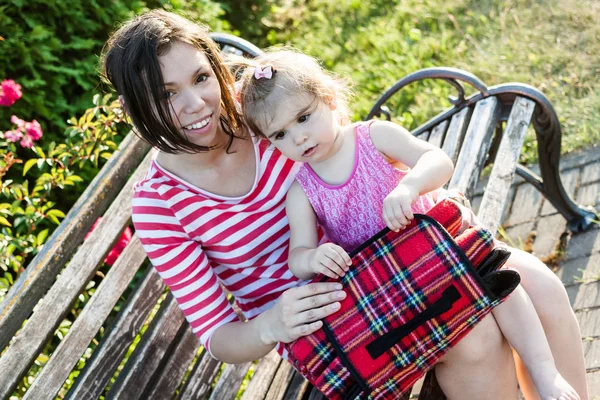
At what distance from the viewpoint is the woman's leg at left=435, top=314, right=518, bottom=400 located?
75.3 inches

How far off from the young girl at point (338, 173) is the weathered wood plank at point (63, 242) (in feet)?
2.37

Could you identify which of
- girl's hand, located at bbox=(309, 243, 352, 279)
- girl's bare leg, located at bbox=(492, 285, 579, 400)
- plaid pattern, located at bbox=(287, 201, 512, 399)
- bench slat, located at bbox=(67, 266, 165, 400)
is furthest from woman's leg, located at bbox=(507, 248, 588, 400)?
bench slat, located at bbox=(67, 266, 165, 400)

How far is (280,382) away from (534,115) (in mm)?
1591

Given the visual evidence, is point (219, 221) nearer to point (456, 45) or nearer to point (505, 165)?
point (505, 165)

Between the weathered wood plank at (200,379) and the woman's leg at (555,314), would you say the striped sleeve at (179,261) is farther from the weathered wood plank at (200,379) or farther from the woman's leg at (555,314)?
the woman's leg at (555,314)

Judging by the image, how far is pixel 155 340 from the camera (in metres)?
2.43

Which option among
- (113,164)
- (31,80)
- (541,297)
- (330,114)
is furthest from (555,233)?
(31,80)

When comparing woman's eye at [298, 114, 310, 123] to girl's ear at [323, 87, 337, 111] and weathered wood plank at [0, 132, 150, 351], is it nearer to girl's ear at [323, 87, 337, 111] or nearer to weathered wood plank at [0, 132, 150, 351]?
girl's ear at [323, 87, 337, 111]

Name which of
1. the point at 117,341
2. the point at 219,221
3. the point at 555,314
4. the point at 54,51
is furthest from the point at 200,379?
the point at 54,51

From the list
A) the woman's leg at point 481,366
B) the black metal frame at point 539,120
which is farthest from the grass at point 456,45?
the woman's leg at point 481,366

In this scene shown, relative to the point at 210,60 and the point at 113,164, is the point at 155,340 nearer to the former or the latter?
the point at 113,164

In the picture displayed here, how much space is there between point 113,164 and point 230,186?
664 millimetres

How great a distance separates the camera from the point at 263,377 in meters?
2.42

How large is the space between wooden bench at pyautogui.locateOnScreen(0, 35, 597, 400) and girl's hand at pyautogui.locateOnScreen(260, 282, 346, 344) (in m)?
0.33
